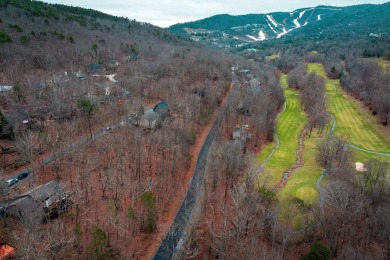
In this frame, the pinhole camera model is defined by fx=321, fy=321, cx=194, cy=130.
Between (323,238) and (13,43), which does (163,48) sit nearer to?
(13,43)

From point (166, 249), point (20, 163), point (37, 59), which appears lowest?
point (166, 249)

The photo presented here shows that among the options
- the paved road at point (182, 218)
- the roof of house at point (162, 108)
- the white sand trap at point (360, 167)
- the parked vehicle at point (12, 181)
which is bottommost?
the paved road at point (182, 218)

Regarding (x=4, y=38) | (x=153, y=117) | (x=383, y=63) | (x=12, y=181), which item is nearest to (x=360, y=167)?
(x=153, y=117)

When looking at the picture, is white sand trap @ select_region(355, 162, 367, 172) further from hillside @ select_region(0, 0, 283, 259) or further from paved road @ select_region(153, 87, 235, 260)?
paved road @ select_region(153, 87, 235, 260)

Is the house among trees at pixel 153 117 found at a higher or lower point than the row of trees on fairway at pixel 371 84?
lower

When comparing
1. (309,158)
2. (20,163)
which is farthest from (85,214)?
(309,158)

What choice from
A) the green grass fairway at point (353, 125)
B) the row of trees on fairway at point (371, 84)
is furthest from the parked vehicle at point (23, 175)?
the row of trees on fairway at point (371, 84)

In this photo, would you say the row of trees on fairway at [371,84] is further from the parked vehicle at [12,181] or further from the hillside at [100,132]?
the parked vehicle at [12,181]
